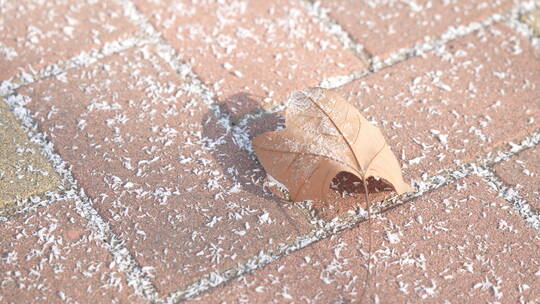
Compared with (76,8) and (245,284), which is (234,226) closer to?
(245,284)

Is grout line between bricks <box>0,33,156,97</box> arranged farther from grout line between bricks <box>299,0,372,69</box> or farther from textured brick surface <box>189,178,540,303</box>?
textured brick surface <box>189,178,540,303</box>

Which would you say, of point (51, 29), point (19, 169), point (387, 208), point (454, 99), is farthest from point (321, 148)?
point (51, 29)

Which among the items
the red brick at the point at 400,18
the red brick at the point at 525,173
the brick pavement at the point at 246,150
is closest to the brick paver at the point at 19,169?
the brick pavement at the point at 246,150

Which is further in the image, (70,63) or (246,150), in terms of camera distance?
(70,63)

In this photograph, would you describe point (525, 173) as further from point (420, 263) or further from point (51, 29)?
point (51, 29)

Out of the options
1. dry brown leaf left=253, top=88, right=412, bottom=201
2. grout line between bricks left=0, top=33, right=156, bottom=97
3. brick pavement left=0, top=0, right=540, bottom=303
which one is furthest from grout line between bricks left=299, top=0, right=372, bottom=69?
grout line between bricks left=0, top=33, right=156, bottom=97

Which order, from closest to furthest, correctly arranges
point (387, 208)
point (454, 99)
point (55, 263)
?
point (55, 263)
point (387, 208)
point (454, 99)

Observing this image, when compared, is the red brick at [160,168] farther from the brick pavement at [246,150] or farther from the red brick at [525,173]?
the red brick at [525,173]
